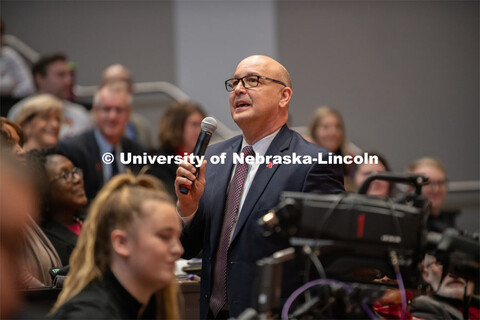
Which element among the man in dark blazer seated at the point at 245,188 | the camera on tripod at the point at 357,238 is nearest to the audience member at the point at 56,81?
the man in dark blazer seated at the point at 245,188

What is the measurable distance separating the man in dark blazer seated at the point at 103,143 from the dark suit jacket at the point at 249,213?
5.51 ft

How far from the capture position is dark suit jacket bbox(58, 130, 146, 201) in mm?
4781

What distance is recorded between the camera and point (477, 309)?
3.72 m

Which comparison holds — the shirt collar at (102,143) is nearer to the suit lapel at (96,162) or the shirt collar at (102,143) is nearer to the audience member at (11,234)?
the suit lapel at (96,162)

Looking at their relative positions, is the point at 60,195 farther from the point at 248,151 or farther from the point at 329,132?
the point at 329,132

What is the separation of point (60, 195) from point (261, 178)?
51.0 inches

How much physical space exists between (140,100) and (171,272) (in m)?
5.31

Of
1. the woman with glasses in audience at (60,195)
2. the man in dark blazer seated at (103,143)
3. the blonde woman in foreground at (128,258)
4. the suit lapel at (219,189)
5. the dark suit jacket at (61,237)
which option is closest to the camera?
the blonde woman in foreground at (128,258)

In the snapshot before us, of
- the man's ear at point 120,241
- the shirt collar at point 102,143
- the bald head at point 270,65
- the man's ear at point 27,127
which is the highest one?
the bald head at point 270,65

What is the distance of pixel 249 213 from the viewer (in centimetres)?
304

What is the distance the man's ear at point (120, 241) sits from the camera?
2236 millimetres

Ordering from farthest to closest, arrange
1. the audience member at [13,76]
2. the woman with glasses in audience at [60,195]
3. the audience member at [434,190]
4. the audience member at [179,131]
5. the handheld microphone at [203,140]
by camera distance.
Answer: the audience member at [13,76]
the audience member at [434,190]
the audience member at [179,131]
the woman with glasses in audience at [60,195]
the handheld microphone at [203,140]

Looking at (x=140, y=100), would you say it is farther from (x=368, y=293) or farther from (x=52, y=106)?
(x=368, y=293)

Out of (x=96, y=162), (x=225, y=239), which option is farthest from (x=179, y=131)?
(x=225, y=239)
